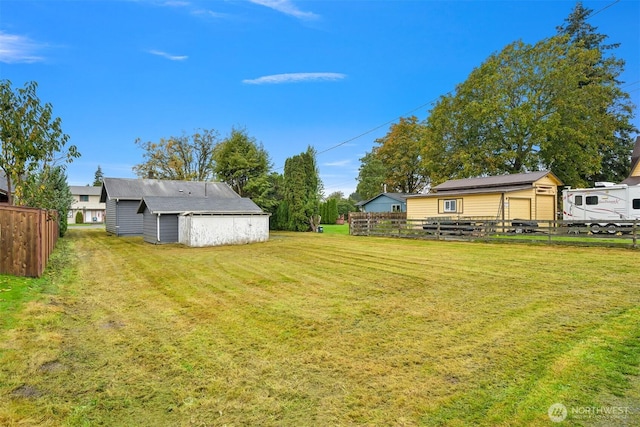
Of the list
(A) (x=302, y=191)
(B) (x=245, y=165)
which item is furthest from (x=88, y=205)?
(A) (x=302, y=191)

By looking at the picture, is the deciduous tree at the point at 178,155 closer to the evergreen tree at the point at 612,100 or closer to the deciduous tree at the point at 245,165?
the deciduous tree at the point at 245,165

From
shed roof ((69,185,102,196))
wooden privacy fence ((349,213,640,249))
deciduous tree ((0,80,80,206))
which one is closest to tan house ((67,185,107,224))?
shed roof ((69,185,102,196))

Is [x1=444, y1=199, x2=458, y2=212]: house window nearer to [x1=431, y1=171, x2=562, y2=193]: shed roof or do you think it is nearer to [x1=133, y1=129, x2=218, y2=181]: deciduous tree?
[x1=431, y1=171, x2=562, y2=193]: shed roof

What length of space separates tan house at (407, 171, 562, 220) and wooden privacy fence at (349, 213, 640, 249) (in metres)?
0.76

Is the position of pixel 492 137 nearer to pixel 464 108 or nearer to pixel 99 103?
pixel 464 108

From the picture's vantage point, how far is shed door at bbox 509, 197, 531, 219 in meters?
20.0

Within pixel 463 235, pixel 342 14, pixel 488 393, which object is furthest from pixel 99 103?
pixel 488 393

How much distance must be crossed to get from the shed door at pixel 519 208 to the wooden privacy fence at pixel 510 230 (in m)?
0.91

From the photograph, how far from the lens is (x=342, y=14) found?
18.9 meters

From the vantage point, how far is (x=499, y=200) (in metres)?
19.7

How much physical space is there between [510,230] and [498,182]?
5.05 metres

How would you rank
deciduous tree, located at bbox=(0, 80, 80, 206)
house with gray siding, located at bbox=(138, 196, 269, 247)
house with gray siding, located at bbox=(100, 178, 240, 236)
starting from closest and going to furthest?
deciduous tree, located at bbox=(0, 80, 80, 206), house with gray siding, located at bbox=(138, 196, 269, 247), house with gray siding, located at bbox=(100, 178, 240, 236)

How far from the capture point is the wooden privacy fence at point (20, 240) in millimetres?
7504

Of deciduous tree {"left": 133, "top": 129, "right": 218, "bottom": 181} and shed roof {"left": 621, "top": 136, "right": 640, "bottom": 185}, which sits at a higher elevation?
deciduous tree {"left": 133, "top": 129, "right": 218, "bottom": 181}
